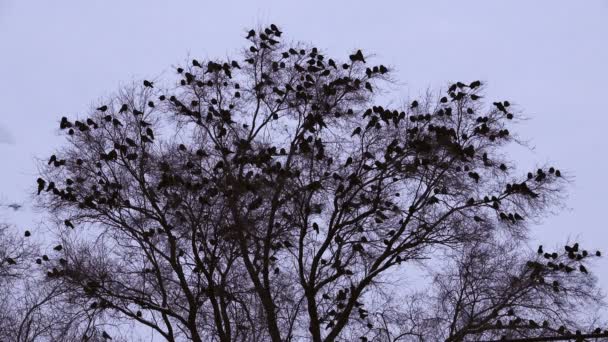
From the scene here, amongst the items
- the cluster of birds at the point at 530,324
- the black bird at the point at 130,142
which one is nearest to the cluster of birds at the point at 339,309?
the cluster of birds at the point at 530,324

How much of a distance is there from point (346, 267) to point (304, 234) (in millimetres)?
1429

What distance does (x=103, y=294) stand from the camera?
1259 centimetres

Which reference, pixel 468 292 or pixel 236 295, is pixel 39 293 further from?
pixel 468 292

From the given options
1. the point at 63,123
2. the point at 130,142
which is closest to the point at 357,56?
the point at 130,142

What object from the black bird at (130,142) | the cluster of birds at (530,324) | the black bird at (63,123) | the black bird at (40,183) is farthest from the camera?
the black bird at (130,142)

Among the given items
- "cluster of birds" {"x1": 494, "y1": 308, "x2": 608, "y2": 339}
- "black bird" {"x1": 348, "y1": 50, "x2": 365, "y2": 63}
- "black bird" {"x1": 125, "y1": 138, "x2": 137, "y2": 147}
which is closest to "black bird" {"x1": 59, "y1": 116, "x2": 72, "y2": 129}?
"black bird" {"x1": 125, "y1": 138, "x2": 137, "y2": 147}

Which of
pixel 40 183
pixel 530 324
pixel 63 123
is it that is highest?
pixel 63 123

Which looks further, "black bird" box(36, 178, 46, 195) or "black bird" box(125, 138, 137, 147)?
"black bird" box(125, 138, 137, 147)

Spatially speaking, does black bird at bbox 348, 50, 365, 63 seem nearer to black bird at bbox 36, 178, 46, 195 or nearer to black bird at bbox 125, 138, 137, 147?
black bird at bbox 125, 138, 137, 147

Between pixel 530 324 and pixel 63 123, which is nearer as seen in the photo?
pixel 530 324

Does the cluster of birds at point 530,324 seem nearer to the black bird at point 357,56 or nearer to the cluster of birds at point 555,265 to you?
the cluster of birds at point 555,265

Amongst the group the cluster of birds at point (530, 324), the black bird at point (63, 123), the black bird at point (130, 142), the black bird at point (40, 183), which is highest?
the black bird at point (63, 123)

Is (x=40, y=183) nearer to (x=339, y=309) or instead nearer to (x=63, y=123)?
(x=63, y=123)

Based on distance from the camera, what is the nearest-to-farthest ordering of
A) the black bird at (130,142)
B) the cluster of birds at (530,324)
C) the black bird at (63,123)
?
the cluster of birds at (530,324), the black bird at (63,123), the black bird at (130,142)
